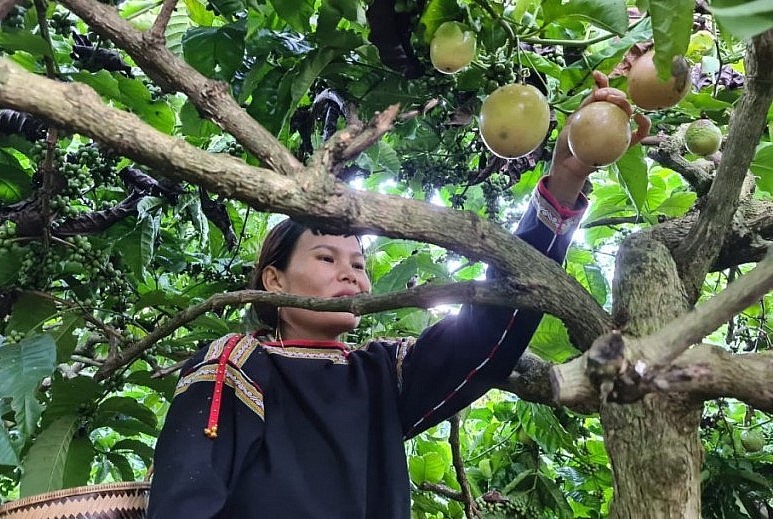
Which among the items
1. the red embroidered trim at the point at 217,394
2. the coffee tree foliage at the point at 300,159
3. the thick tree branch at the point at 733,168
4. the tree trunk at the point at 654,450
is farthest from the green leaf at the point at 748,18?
the red embroidered trim at the point at 217,394

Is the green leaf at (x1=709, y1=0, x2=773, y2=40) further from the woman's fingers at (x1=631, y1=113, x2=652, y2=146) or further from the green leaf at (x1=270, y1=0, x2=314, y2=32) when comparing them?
the green leaf at (x1=270, y1=0, x2=314, y2=32)

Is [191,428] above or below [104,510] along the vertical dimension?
above

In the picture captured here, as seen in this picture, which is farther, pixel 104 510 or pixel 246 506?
pixel 246 506

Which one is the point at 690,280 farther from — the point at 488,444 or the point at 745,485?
the point at 488,444

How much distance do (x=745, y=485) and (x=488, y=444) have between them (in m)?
1.13

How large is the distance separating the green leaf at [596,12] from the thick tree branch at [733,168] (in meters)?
0.36

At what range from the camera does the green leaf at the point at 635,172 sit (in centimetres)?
146

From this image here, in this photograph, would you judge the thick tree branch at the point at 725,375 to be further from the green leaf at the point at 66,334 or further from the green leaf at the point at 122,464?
the green leaf at the point at 122,464

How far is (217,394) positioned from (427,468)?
1.46 meters

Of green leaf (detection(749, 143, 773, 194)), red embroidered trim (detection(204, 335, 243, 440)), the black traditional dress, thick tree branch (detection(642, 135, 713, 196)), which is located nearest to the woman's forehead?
the black traditional dress

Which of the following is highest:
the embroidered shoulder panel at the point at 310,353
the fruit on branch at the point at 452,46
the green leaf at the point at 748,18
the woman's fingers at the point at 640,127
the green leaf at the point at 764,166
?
the green leaf at the point at 764,166

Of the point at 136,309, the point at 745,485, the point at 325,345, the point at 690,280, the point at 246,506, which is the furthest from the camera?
the point at 745,485

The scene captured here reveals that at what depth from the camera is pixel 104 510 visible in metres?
1.21

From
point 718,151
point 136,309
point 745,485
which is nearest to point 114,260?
point 136,309
